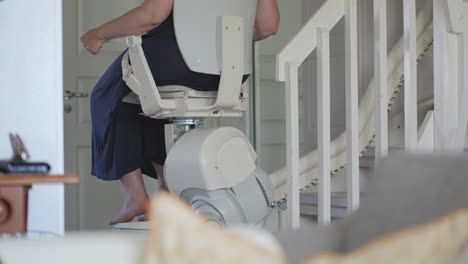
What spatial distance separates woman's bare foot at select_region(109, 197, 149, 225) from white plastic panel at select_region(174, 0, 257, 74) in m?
0.63

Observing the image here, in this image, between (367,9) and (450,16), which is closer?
(450,16)

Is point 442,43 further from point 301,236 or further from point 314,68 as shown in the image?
point 301,236

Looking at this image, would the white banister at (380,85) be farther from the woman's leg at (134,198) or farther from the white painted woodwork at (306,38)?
the woman's leg at (134,198)

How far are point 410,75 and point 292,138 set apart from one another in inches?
22.6

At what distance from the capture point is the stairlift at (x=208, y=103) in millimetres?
3525

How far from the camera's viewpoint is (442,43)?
12.9ft

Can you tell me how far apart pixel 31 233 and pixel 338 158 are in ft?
8.42

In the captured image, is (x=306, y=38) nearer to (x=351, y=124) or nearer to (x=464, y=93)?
(x=351, y=124)

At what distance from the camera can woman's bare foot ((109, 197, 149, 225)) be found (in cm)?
376

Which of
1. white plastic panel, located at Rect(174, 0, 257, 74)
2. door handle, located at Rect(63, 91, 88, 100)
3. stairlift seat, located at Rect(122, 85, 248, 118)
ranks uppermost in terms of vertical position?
white plastic panel, located at Rect(174, 0, 257, 74)

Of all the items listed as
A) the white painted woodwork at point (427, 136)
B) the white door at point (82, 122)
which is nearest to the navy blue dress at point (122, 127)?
the white painted woodwork at point (427, 136)

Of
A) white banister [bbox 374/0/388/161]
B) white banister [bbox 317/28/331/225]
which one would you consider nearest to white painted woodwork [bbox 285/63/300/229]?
white banister [bbox 317/28/331/225]

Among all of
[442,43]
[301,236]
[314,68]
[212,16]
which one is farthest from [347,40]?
[301,236]

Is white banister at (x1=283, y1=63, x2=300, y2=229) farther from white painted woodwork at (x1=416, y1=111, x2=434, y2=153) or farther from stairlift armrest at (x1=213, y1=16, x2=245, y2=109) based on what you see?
white painted woodwork at (x1=416, y1=111, x2=434, y2=153)
